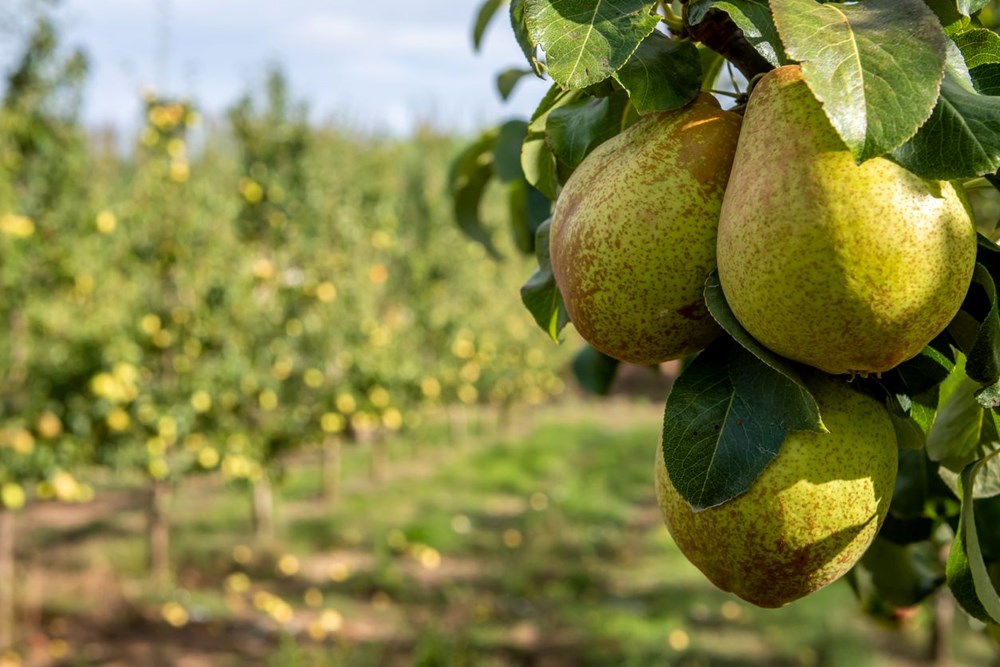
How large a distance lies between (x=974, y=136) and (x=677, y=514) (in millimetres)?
317

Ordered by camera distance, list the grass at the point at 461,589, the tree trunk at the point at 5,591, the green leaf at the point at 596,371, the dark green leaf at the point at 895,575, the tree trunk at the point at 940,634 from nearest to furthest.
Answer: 1. the dark green leaf at the point at 895,575
2. the green leaf at the point at 596,371
3. the tree trunk at the point at 940,634
4. the grass at the point at 461,589
5. the tree trunk at the point at 5,591

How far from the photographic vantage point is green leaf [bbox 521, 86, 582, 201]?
29.5 inches

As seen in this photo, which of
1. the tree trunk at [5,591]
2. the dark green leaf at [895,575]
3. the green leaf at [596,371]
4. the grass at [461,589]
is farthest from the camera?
the tree trunk at [5,591]

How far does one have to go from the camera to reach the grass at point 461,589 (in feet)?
16.1

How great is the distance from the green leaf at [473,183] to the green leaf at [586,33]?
2.29ft

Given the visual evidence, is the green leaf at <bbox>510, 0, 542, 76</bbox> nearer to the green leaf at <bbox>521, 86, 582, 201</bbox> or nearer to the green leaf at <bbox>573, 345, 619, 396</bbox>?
the green leaf at <bbox>521, 86, 582, 201</bbox>

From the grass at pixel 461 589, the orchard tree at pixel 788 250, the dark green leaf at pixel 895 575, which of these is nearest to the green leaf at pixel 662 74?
the orchard tree at pixel 788 250

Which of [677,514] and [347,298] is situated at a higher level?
[677,514]

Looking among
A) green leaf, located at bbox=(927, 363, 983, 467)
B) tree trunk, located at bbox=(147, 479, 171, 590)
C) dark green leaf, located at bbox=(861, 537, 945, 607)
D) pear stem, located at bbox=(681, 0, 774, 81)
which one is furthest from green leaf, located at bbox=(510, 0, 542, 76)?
tree trunk, located at bbox=(147, 479, 171, 590)

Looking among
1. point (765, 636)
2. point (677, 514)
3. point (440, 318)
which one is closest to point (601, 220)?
point (677, 514)

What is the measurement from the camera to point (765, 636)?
200 inches

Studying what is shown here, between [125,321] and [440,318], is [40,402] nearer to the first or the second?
[125,321]

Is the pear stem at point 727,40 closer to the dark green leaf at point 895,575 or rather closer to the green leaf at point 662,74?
the green leaf at point 662,74

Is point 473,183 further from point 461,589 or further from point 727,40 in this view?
point 461,589
